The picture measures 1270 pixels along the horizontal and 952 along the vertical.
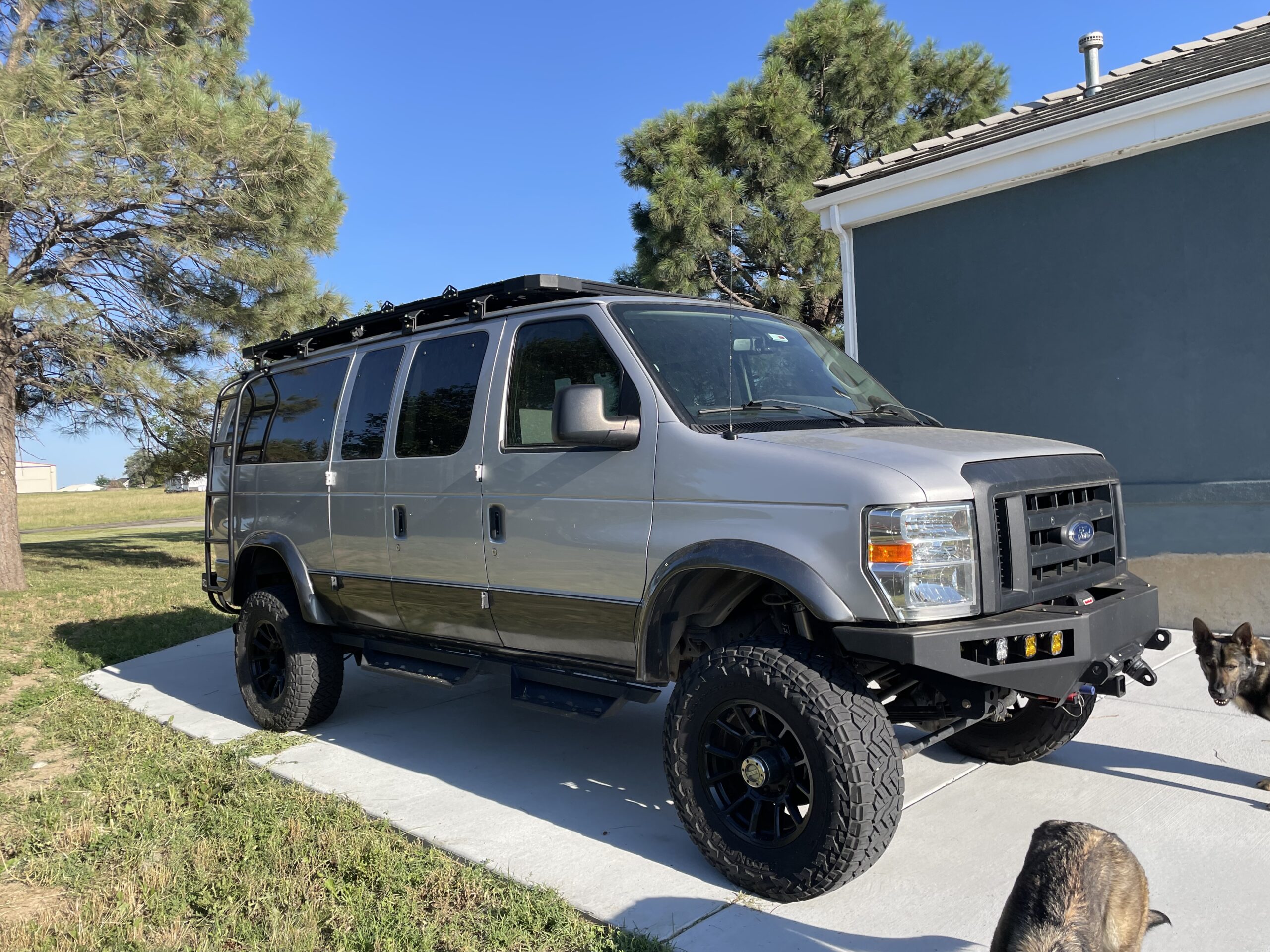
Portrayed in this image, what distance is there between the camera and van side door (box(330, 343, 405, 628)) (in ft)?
17.2

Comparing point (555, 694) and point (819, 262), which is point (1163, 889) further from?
point (819, 262)

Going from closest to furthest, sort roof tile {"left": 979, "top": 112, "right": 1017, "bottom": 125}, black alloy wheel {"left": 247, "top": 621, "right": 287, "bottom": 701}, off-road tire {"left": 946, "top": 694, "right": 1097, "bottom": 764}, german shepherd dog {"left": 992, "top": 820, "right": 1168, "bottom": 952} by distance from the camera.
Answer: german shepherd dog {"left": 992, "top": 820, "right": 1168, "bottom": 952} < off-road tire {"left": 946, "top": 694, "right": 1097, "bottom": 764} < black alloy wheel {"left": 247, "top": 621, "right": 287, "bottom": 701} < roof tile {"left": 979, "top": 112, "right": 1017, "bottom": 125}

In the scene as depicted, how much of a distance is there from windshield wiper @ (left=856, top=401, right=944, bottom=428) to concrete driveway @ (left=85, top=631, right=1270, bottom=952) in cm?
173

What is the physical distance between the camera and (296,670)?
5.76 meters

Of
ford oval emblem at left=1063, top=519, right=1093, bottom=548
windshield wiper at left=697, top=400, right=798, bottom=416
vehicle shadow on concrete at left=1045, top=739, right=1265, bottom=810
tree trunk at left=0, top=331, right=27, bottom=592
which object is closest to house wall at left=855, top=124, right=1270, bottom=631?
vehicle shadow on concrete at left=1045, top=739, right=1265, bottom=810

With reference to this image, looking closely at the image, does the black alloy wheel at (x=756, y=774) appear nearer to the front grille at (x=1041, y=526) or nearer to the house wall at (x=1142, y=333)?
the front grille at (x=1041, y=526)

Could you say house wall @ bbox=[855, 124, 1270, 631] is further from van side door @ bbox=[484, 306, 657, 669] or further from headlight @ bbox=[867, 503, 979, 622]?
van side door @ bbox=[484, 306, 657, 669]

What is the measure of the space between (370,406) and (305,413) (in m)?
0.81

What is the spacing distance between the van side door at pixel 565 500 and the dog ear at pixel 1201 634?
7.67ft

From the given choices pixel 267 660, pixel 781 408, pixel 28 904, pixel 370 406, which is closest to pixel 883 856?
A: pixel 781 408

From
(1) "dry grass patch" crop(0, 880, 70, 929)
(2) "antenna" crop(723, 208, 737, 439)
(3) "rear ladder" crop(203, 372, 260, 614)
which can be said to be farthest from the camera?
(3) "rear ladder" crop(203, 372, 260, 614)

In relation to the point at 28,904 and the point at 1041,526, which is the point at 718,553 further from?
the point at 28,904

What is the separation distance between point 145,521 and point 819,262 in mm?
30529

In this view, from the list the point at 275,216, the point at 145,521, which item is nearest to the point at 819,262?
the point at 275,216
